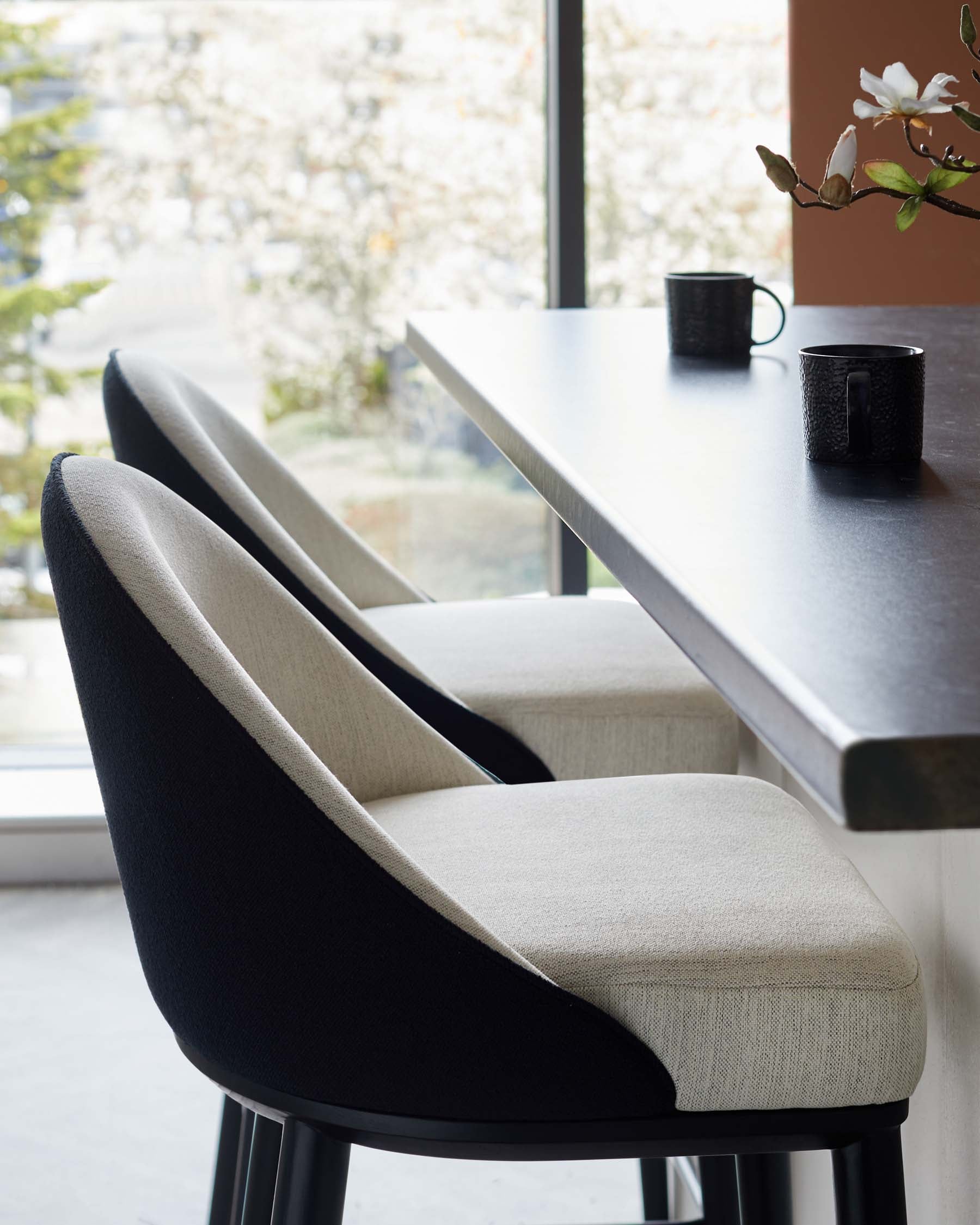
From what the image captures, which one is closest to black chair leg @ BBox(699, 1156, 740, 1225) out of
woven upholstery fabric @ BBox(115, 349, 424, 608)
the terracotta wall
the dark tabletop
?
the dark tabletop

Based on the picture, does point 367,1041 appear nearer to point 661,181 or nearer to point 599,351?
point 599,351

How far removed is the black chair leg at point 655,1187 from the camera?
1.66 meters

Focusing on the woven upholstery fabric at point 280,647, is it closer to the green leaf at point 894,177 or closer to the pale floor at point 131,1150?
the green leaf at point 894,177

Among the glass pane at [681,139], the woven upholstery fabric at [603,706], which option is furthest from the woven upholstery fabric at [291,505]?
the glass pane at [681,139]

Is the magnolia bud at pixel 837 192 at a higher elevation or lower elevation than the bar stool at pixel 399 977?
higher

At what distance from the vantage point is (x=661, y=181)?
3.01 metres

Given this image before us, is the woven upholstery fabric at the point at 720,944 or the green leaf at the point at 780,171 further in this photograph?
the green leaf at the point at 780,171

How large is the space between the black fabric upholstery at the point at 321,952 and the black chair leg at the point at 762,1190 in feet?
0.67

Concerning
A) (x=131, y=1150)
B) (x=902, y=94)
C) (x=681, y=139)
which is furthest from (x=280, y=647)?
(x=681, y=139)

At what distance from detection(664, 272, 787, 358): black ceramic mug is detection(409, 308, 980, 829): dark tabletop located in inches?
1.3

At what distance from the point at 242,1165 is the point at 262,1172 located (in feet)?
0.55

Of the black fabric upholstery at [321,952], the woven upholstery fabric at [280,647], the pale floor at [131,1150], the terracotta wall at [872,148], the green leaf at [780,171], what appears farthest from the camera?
the terracotta wall at [872,148]

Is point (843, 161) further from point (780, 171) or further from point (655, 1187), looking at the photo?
point (655, 1187)

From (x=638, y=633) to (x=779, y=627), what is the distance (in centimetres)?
97
